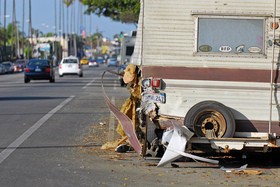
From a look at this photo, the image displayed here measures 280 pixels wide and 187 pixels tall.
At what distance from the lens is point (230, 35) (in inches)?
449

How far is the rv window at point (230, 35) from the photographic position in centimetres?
1137

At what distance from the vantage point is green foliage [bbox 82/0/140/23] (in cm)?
3441

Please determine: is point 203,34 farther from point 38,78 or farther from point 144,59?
point 38,78

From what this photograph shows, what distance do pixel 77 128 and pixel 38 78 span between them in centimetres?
2982

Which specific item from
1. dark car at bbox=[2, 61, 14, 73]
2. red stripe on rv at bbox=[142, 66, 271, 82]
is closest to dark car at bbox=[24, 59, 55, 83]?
red stripe on rv at bbox=[142, 66, 271, 82]

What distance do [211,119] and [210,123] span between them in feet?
0.28

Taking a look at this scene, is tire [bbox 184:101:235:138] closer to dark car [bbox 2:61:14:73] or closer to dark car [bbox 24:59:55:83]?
dark car [bbox 24:59:55:83]

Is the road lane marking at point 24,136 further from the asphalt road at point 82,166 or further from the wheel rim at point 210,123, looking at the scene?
the wheel rim at point 210,123

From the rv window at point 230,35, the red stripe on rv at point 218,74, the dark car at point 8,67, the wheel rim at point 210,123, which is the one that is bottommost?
the dark car at point 8,67

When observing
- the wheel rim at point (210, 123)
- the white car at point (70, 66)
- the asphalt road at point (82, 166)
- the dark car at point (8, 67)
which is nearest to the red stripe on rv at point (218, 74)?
the wheel rim at point (210, 123)

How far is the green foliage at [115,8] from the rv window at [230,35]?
21244mm

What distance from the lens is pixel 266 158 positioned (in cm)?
1298

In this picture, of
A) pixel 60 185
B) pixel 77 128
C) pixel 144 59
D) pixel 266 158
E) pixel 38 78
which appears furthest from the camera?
pixel 38 78

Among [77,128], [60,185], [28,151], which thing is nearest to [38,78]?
[77,128]
